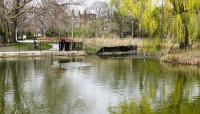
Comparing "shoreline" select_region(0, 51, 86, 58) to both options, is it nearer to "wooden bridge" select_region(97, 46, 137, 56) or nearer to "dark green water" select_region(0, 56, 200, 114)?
"wooden bridge" select_region(97, 46, 137, 56)

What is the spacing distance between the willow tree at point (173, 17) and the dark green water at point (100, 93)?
20.9 feet

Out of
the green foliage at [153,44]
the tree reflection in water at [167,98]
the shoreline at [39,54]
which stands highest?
the green foliage at [153,44]

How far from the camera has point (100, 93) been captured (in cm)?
1609

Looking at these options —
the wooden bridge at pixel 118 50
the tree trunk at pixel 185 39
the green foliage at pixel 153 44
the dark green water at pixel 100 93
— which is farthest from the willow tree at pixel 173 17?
the wooden bridge at pixel 118 50

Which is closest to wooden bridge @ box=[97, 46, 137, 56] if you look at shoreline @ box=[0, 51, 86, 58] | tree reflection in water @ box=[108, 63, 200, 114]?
shoreline @ box=[0, 51, 86, 58]

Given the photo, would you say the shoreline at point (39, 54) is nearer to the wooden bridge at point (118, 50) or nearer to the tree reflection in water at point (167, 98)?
the wooden bridge at point (118, 50)

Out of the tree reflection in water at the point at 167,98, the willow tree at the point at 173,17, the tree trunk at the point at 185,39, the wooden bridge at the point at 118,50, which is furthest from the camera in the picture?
the wooden bridge at the point at 118,50

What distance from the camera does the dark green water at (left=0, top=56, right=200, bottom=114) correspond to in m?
13.0

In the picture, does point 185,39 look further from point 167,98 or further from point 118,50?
point 118,50

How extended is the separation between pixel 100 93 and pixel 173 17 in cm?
1517

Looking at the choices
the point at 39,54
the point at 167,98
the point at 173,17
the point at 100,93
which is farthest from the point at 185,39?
the point at 167,98

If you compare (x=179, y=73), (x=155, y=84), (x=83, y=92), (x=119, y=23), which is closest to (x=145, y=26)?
(x=179, y=73)

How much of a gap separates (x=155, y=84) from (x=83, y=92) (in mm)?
4017

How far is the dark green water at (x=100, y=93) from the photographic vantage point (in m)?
13.0
